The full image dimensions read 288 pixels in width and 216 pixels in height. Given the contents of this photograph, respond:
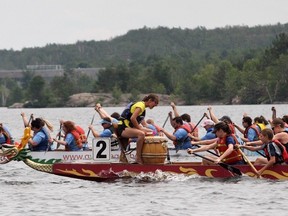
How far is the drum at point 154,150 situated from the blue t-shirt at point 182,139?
6.92m

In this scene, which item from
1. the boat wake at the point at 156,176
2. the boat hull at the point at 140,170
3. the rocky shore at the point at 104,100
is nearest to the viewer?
the boat hull at the point at 140,170

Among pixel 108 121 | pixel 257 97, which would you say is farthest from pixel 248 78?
pixel 108 121

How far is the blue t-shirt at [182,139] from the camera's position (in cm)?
3106

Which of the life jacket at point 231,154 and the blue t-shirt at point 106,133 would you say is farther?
the blue t-shirt at point 106,133

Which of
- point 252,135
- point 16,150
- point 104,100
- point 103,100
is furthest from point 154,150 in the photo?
point 103,100

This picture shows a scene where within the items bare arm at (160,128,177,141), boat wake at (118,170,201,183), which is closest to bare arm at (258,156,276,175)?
boat wake at (118,170,201,183)

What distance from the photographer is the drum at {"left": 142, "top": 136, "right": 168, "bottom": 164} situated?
2391 centimetres

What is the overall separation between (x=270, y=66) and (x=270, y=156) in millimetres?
123662

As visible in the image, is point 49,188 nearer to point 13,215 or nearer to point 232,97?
point 13,215

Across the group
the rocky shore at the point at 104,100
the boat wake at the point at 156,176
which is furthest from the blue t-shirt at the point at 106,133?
the rocky shore at the point at 104,100

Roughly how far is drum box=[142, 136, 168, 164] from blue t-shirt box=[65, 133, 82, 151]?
17.0 feet

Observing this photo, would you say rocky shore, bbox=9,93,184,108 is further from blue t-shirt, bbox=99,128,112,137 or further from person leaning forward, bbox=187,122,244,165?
person leaning forward, bbox=187,122,244,165

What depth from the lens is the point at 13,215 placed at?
2056cm

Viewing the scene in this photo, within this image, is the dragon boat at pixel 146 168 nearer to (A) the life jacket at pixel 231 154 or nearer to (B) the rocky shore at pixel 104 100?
(A) the life jacket at pixel 231 154
